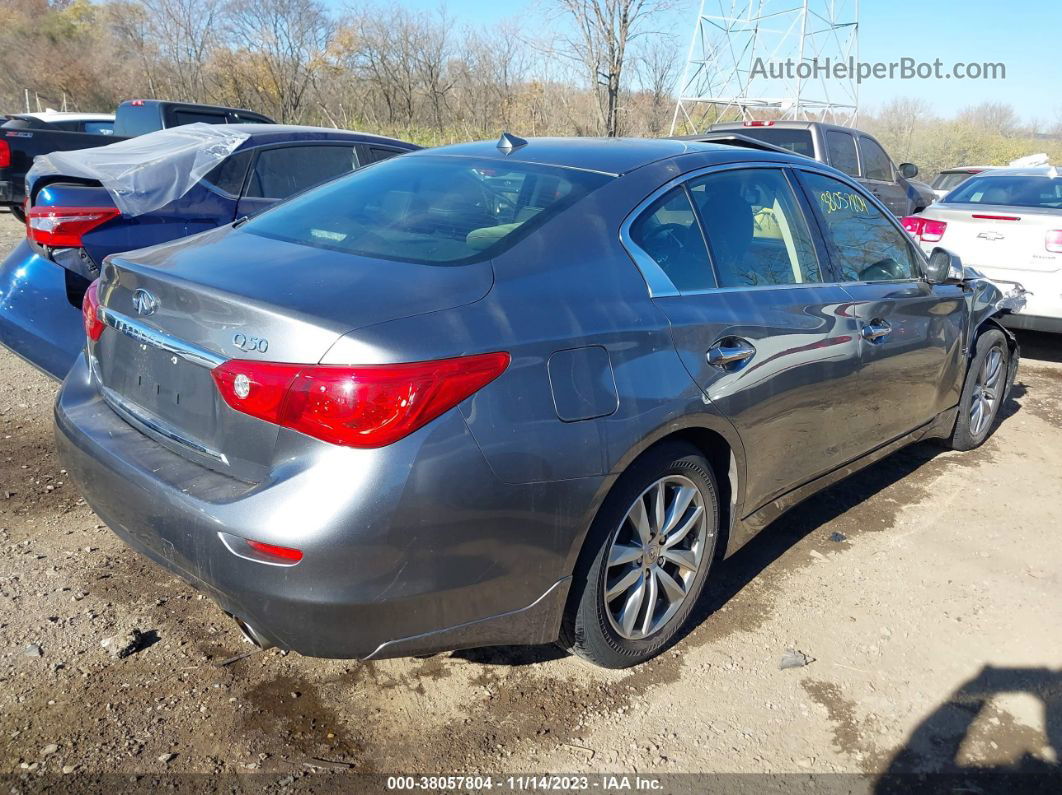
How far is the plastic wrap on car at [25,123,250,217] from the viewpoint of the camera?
4.48 meters

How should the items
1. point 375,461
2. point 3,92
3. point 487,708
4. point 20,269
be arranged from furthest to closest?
point 3,92 < point 20,269 < point 487,708 < point 375,461

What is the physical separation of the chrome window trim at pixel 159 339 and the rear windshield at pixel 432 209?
0.53 m

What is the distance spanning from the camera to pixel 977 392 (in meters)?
5.16

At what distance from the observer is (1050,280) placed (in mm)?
6969

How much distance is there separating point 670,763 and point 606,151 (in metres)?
2.05

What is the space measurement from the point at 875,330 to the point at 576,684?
198cm

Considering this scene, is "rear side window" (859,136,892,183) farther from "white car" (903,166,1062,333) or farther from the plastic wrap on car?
the plastic wrap on car

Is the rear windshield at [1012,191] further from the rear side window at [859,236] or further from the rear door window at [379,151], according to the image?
the rear door window at [379,151]

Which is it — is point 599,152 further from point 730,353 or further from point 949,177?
point 949,177

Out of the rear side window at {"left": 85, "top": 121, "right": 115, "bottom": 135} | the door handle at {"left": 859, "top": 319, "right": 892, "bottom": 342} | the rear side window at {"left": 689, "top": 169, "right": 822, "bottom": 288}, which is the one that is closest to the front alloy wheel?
the door handle at {"left": 859, "top": 319, "right": 892, "bottom": 342}

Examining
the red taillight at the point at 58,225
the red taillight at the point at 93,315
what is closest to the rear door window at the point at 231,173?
the red taillight at the point at 58,225

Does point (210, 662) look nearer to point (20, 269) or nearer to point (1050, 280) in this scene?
point (20, 269)

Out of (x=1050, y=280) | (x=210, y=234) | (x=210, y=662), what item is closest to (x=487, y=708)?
(x=210, y=662)

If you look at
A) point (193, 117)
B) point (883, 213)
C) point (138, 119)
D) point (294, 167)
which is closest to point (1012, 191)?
point (883, 213)
